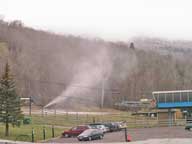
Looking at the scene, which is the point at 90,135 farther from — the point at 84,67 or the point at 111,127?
the point at 84,67

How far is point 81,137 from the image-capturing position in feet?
150

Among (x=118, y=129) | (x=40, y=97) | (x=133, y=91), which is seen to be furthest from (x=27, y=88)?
(x=118, y=129)

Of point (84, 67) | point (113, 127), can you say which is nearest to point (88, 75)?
point (84, 67)

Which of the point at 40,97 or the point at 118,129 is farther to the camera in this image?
the point at 40,97

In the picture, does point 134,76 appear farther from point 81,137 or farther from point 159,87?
point 81,137

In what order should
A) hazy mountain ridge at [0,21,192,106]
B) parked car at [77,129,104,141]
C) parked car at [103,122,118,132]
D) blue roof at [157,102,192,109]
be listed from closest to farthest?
parked car at [77,129,104,141] → parked car at [103,122,118,132] → blue roof at [157,102,192,109] → hazy mountain ridge at [0,21,192,106]

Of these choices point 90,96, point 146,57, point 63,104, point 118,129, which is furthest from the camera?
point 146,57

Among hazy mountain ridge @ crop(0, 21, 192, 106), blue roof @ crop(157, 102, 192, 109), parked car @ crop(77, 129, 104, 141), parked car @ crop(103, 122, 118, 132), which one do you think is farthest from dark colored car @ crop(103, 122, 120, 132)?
hazy mountain ridge @ crop(0, 21, 192, 106)

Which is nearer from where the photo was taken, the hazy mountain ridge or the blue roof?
the blue roof

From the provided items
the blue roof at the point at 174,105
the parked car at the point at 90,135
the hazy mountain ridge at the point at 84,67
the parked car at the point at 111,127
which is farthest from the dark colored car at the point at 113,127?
the hazy mountain ridge at the point at 84,67

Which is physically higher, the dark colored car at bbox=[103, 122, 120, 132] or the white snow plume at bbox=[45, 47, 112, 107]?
the white snow plume at bbox=[45, 47, 112, 107]

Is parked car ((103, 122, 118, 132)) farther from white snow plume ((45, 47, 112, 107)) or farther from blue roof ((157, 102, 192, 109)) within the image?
white snow plume ((45, 47, 112, 107))

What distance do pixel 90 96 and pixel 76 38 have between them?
4195 centimetres

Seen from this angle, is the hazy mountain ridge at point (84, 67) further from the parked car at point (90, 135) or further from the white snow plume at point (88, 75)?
the parked car at point (90, 135)
